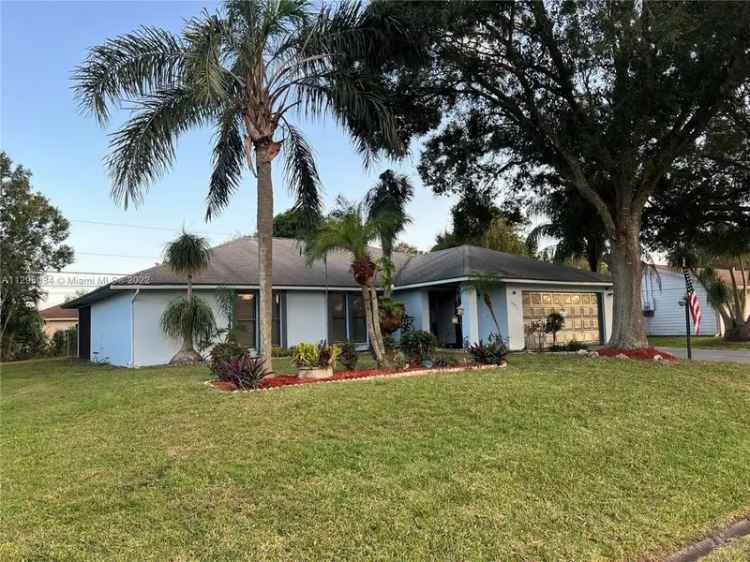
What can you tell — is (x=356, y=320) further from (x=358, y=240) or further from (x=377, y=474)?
(x=377, y=474)

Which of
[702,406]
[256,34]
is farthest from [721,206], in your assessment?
[256,34]

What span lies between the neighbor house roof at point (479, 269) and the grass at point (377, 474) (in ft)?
31.5

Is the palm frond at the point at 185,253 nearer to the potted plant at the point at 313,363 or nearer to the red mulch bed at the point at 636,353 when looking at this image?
the potted plant at the point at 313,363

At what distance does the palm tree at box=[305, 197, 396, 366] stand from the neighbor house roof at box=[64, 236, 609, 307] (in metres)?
4.51

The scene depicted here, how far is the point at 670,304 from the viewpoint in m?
29.9

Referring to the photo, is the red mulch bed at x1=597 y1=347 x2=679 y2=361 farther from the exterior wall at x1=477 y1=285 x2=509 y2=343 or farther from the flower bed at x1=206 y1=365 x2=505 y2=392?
the exterior wall at x1=477 y1=285 x2=509 y2=343

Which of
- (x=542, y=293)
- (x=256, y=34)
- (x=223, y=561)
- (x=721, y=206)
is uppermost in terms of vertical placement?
(x=256, y=34)

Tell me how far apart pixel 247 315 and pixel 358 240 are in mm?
7801

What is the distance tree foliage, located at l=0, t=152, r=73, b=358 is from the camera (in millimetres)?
23234

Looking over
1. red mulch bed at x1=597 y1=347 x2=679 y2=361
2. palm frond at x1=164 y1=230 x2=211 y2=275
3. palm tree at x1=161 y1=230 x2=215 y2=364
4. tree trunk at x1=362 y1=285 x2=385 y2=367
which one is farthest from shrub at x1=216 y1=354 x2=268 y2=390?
red mulch bed at x1=597 y1=347 x2=679 y2=361

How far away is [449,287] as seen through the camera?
18281 millimetres

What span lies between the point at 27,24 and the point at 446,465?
11.6 m

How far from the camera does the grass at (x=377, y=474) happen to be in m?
3.54

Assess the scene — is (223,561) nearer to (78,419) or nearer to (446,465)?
(446,465)
